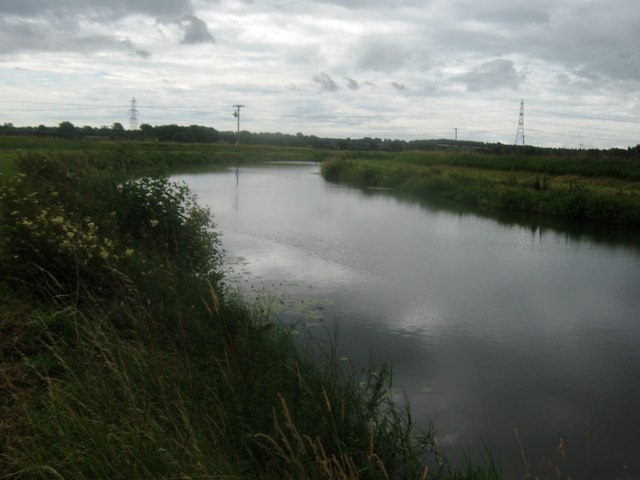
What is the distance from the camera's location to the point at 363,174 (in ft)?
113

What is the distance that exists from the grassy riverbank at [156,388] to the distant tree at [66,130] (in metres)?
43.3

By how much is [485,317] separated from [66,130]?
4696 cm

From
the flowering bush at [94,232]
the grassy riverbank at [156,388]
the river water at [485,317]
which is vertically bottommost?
the river water at [485,317]

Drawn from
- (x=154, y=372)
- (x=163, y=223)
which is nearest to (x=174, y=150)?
(x=163, y=223)

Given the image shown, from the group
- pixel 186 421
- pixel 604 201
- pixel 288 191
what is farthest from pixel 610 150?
pixel 186 421

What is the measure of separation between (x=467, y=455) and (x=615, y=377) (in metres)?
2.61

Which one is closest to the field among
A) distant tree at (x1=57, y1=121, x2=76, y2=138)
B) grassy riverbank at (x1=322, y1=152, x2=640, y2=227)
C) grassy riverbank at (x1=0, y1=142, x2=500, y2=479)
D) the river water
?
grassy riverbank at (x1=0, y1=142, x2=500, y2=479)

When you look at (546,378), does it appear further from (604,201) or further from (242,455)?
(604,201)

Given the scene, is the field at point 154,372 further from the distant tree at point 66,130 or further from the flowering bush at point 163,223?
the distant tree at point 66,130

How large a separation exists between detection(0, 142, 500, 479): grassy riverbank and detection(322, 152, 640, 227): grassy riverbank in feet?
49.1

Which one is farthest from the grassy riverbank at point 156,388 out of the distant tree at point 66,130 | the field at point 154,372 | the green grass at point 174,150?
the distant tree at point 66,130

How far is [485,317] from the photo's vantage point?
7.94 metres

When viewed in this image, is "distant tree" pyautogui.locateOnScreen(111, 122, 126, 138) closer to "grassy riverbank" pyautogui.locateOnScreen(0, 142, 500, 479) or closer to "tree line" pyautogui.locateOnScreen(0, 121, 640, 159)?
"tree line" pyautogui.locateOnScreen(0, 121, 640, 159)

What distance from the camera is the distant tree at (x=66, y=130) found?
151 feet
